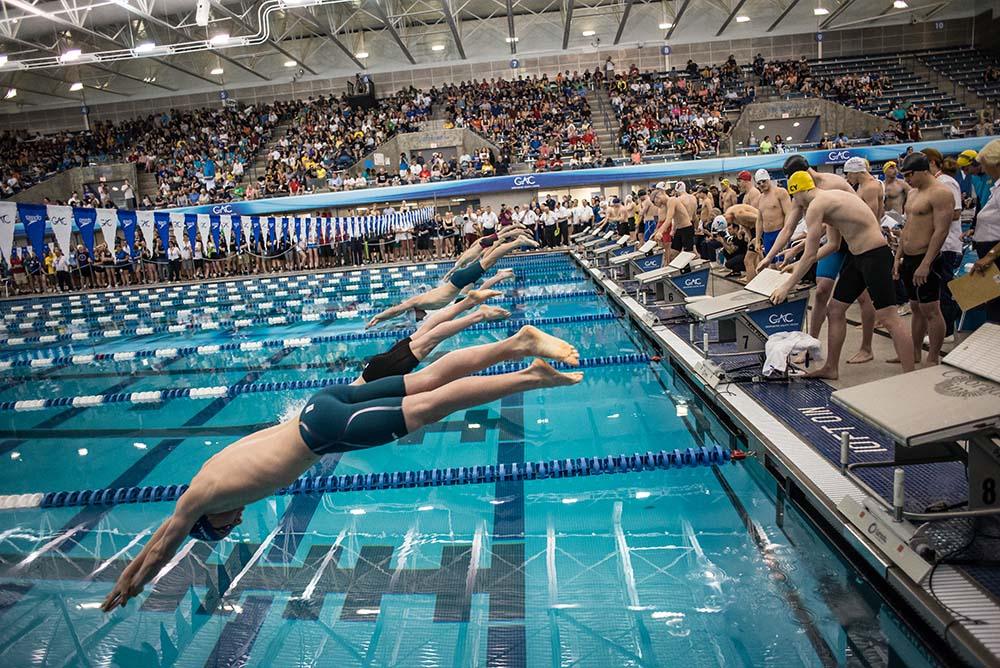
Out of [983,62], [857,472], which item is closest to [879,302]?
[857,472]

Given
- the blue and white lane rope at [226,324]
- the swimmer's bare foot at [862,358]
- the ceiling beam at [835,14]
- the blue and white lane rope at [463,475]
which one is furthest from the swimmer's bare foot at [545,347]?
the ceiling beam at [835,14]

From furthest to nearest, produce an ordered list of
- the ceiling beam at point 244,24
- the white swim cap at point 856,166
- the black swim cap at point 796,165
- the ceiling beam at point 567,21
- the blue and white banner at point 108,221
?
1. the ceiling beam at point 567,21
2. the ceiling beam at point 244,24
3. the blue and white banner at point 108,221
4. the white swim cap at point 856,166
5. the black swim cap at point 796,165

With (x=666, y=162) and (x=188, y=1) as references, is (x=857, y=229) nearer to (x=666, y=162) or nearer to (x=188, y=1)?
(x=666, y=162)

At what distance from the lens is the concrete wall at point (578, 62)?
26031 millimetres

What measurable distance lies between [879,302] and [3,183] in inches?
1117

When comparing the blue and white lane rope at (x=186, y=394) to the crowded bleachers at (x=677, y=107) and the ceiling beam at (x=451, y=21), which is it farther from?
the ceiling beam at (x=451, y=21)

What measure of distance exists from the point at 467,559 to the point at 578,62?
89.8ft

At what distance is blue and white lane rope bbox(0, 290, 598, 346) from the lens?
987 centimetres

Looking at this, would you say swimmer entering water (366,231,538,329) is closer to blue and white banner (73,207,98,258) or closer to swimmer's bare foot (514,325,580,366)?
swimmer's bare foot (514,325,580,366)

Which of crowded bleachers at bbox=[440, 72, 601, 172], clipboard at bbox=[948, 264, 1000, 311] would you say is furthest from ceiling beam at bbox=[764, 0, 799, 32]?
clipboard at bbox=[948, 264, 1000, 311]

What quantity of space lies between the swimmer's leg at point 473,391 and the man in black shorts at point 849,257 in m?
2.43

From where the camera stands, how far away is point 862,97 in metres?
22.7

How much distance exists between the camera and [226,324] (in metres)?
10.2

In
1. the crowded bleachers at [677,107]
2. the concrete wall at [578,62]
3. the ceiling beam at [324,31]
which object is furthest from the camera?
the concrete wall at [578,62]
